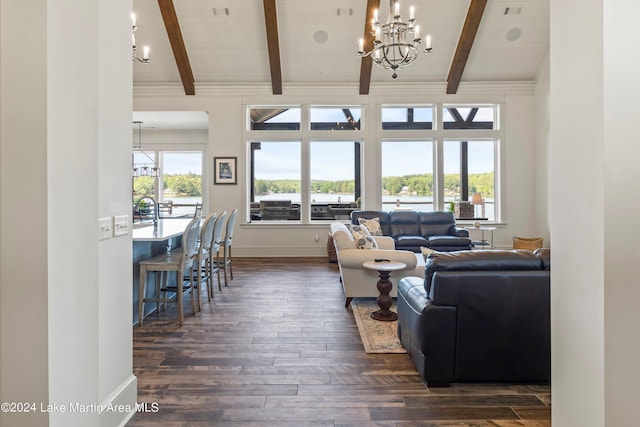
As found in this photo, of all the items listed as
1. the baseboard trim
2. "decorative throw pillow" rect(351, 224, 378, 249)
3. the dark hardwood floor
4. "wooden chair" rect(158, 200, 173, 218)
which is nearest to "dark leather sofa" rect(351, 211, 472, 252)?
"decorative throw pillow" rect(351, 224, 378, 249)

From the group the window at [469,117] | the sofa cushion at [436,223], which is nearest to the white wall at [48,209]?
the sofa cushion at [436,223]

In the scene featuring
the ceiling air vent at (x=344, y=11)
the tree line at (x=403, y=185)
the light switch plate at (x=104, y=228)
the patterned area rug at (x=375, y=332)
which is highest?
the ceiling air vent at (x=344, y=11)

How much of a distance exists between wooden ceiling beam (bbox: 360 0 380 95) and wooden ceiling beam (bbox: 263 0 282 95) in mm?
1620

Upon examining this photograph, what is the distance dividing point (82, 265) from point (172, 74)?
23.2 feet

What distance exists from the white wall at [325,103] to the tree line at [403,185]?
382 mm

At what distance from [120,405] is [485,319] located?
224cm

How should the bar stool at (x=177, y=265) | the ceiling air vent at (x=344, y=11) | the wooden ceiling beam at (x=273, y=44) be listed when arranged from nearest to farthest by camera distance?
the bar stool at (x=177, y=265)
the wooden ceiling beam at (x=273, y=44)
the ceiling air vent at (x=344, y=11)

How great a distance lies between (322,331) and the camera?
11.1ft

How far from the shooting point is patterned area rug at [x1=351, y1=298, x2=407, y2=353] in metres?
2.97

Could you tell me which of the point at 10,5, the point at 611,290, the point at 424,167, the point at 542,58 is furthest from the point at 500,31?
the point at 10,5

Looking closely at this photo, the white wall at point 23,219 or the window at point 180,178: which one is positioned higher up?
the window at point 180,178

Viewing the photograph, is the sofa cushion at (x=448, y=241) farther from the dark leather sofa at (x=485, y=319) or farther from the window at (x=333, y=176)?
the dark leather sofa at (x=485, y=319)

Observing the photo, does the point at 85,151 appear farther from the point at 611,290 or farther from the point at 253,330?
the point at 253,330

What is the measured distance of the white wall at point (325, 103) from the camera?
25.2ft
